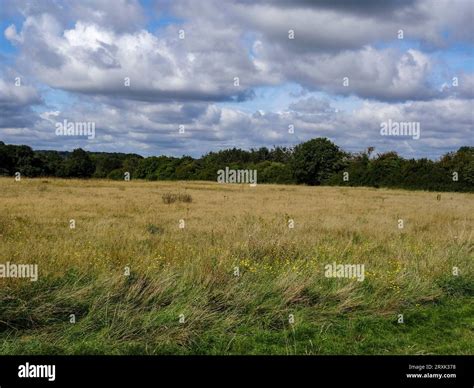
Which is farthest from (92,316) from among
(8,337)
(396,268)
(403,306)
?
(396,268)

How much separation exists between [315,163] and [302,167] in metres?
2.49

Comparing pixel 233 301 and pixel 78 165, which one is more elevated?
pixel 78 165

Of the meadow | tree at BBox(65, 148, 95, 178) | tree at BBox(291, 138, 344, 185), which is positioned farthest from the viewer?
tree at BBox(291, 138, 344, 185)

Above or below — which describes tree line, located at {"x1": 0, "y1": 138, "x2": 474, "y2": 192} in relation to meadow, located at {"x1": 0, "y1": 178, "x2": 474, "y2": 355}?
above

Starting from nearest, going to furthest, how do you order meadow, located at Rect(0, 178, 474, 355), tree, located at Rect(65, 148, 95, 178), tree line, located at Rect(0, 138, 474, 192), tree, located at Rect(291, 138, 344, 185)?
meadow, located at Rect(0, 178, 474, 355) → tree line, located at Rect(0, 138, 474, 192) → tree, located at Rect(65, 148, 95, 178) → tree, located at Rect(291, 138, 344, 185)

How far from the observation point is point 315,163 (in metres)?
87.5

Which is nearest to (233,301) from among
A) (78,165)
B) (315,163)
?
(78,165)

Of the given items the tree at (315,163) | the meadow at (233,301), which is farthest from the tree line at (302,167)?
the meadow at (233,301)

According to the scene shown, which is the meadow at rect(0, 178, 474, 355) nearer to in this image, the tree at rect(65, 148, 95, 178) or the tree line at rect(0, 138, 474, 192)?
the tree line at rect(0, 138, 474, 192)

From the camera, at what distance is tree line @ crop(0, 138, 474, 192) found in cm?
6773

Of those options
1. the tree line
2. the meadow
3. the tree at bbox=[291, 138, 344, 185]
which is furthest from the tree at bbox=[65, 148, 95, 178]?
the meadow

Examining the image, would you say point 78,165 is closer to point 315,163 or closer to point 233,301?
point 315,163
